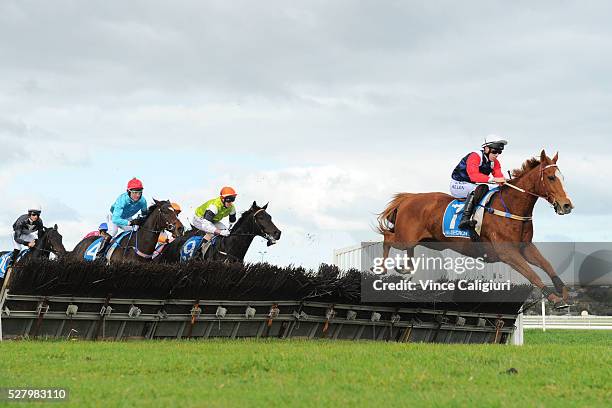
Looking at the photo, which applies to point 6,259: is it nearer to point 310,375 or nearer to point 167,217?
point 167,217

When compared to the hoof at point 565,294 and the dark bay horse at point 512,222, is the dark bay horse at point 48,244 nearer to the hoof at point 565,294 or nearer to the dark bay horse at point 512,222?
the dark bay horse at point 512,222

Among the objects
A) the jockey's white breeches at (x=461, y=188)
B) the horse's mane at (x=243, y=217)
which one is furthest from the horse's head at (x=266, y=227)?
the jockey's white breeches at (x=461, y=188)

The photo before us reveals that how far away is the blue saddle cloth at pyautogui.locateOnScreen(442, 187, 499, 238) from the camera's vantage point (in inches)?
531

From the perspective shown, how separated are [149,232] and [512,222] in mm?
5556

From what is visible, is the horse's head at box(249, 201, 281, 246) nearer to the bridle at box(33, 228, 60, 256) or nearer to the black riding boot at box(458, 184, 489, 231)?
the black riding boot at box(458, 184, 489, 231)

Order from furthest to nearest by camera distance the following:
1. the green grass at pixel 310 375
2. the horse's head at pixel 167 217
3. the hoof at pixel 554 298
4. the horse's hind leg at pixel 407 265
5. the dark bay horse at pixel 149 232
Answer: the horse's hind leg at pixel 407 265, the dark bay horse at pixel 149 232, the horse's head at pixel 167 217, the hoof at pixel 554 298, the green grass at pixel 310 375

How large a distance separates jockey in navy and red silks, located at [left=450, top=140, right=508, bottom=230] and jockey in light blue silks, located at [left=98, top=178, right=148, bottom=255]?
16.6 ft

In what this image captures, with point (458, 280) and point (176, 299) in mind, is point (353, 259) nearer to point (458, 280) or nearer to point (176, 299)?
point (458, 280)

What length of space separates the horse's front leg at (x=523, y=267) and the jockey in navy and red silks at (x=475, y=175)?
74 centimetres

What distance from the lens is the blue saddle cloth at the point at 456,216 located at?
1349 cm

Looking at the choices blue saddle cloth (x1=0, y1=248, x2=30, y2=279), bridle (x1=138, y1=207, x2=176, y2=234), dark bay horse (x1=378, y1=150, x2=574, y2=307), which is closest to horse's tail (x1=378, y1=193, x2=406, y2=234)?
dark bay horse (x1=378, y1=150, x2=574, y2=307)

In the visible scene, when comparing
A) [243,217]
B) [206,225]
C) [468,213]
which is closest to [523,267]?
[468,213]

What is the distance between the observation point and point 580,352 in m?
9.82

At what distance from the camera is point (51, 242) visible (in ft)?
57.5
